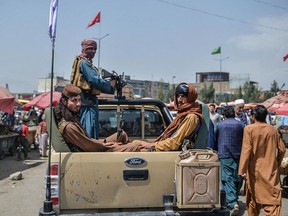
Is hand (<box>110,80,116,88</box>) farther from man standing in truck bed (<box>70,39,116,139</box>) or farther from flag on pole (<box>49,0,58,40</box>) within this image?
flag on pole (<box>49,0,58,40</box>)

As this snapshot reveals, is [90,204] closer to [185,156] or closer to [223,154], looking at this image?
[185,156]

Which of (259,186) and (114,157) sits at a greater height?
(114,157)

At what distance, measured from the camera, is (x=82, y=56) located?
4.62 m

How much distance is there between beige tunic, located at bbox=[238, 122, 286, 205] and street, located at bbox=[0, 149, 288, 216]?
1.76 meters

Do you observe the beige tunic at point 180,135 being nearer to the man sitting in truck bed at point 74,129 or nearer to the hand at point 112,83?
the man sitting in truck bed at point 74,129

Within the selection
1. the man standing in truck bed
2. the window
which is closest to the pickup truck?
the man standing in truck bed

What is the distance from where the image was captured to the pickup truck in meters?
3.28

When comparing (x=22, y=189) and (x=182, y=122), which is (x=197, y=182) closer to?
(x=182, y=122)

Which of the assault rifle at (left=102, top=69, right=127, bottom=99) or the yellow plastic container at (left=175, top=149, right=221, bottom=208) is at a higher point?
the assault rifle at (left=102, top=69, right=127, bottom=99)

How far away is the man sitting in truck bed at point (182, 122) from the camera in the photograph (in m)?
3.76

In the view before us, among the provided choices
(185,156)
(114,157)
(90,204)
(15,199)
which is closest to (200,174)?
(185,156)

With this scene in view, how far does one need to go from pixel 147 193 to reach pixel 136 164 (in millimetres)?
290

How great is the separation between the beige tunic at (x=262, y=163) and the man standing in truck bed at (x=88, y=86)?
194cm

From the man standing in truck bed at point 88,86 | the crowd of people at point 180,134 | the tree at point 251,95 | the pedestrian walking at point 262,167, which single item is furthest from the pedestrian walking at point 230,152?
the tree at point 251,95
